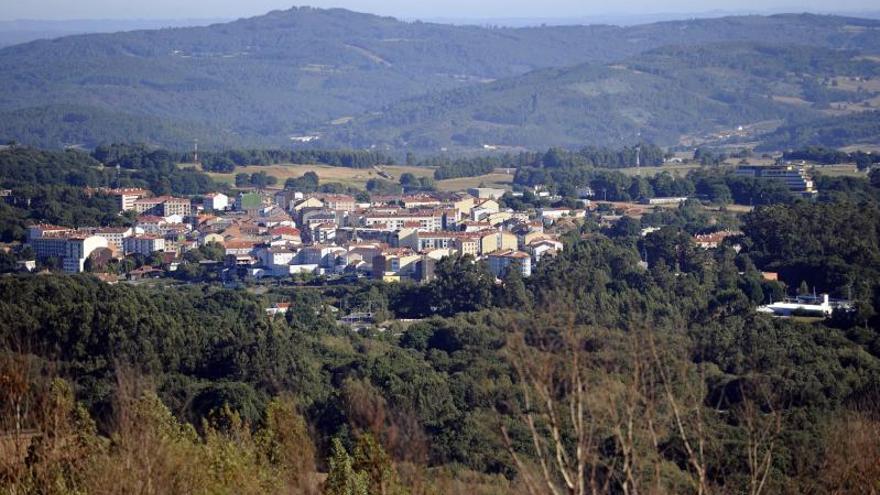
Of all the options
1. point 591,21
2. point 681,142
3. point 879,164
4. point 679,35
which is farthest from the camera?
point 591,21

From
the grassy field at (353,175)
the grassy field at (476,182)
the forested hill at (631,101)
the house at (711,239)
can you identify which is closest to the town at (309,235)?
the house at (711,239)

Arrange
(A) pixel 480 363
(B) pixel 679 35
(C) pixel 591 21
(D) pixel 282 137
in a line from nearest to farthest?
(A) pixel 480 363, (D) pixel 282 137, (B) pixel 679 35, (C) pixel 591 21

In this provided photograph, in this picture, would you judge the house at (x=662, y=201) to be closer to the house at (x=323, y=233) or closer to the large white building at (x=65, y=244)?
the house at (x=323, y=233)

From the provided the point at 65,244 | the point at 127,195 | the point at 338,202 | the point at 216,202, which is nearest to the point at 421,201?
the point at 338,202

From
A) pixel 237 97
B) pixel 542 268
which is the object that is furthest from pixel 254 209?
pixel 237 97

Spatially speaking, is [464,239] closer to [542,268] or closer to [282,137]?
[542,268]

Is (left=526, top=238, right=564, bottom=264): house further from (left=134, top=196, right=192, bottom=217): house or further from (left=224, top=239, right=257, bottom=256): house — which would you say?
(left=134, top=196, right=192, bottom=217): house
